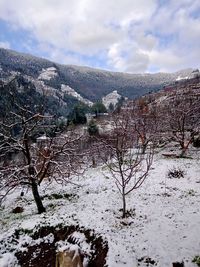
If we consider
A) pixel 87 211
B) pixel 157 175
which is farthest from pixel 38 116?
pixel 157 175

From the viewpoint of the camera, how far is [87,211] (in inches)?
647

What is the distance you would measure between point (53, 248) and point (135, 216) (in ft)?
16.0

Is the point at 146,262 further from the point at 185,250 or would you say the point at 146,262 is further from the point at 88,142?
the point at 88,142

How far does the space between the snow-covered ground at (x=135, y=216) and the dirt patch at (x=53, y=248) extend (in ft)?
1.37

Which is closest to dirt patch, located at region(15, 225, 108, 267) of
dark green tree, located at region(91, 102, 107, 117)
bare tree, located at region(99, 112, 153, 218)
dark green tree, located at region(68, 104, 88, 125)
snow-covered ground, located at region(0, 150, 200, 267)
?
snow-covered ground, located at region(0, 150, 200, 267)

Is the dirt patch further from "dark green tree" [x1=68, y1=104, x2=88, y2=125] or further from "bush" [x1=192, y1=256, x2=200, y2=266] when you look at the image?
"dark green tree" [x1=68, y1=104, x2=88, y2=125]

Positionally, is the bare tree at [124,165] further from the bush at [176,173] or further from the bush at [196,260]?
the bush at [196,260]

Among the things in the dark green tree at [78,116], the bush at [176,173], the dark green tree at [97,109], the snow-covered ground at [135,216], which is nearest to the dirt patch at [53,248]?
the snow-covered ground at [135,216]

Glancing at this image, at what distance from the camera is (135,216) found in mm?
15445

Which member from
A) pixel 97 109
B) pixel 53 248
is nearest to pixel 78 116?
pixel 97 109

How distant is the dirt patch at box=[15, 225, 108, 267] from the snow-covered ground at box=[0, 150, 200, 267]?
1.37 feet

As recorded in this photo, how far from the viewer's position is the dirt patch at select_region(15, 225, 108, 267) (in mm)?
12895

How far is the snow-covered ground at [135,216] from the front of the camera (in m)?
12.2

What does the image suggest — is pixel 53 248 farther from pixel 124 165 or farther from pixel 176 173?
pixel 124 165
